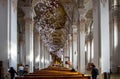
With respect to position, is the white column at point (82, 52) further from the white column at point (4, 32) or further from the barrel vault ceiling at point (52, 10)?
the white column at point (4, 32)

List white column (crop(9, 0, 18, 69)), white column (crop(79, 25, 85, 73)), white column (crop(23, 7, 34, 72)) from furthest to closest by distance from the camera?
1. white column (crop(79, 25, 85, 73))
2. white column (crop(23, 7, 34, 72))
3. white column (crop(9, 0, 18, 69))

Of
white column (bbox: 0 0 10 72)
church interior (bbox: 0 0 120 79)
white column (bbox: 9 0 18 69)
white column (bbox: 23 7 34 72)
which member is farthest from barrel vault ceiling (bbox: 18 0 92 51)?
white column (bbox: 0 0 10 72)

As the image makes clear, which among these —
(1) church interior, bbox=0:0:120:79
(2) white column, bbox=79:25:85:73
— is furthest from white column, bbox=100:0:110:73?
(2) white column, bbox=79:25:85:73

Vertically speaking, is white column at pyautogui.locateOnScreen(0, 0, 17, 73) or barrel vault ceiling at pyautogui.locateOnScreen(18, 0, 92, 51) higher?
barrel vault ceiling at pyautogui.locateOnScreen(18, 0, 92, 51)

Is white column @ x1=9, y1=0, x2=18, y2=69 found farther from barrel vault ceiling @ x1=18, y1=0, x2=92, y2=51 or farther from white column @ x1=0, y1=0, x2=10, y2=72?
barrel vault ceiling @ x1=18, y1=0, x2=92, y2=51

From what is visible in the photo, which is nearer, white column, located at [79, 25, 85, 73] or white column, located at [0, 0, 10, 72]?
white column, located at [0, 0, 10, 72]

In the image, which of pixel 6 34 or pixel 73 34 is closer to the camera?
pixel 6 34

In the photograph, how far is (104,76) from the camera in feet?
60.4

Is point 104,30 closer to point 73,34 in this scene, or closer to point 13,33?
point 13,33

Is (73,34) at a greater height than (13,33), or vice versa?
(73,34)

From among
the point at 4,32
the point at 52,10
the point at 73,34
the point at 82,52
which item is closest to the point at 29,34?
the point at 52,10

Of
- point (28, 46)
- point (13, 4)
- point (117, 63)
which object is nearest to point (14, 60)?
point (13, 4)

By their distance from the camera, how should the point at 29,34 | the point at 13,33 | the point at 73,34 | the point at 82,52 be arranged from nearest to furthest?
the point at 13,33 < the point at 29,34 < the point at 82,52 < the point at 73,34

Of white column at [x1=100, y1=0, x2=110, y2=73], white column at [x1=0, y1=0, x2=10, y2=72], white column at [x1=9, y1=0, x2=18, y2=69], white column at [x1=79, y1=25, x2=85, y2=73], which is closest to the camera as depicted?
white column at [x1=0, y1=0, x2=10, y2=72]
